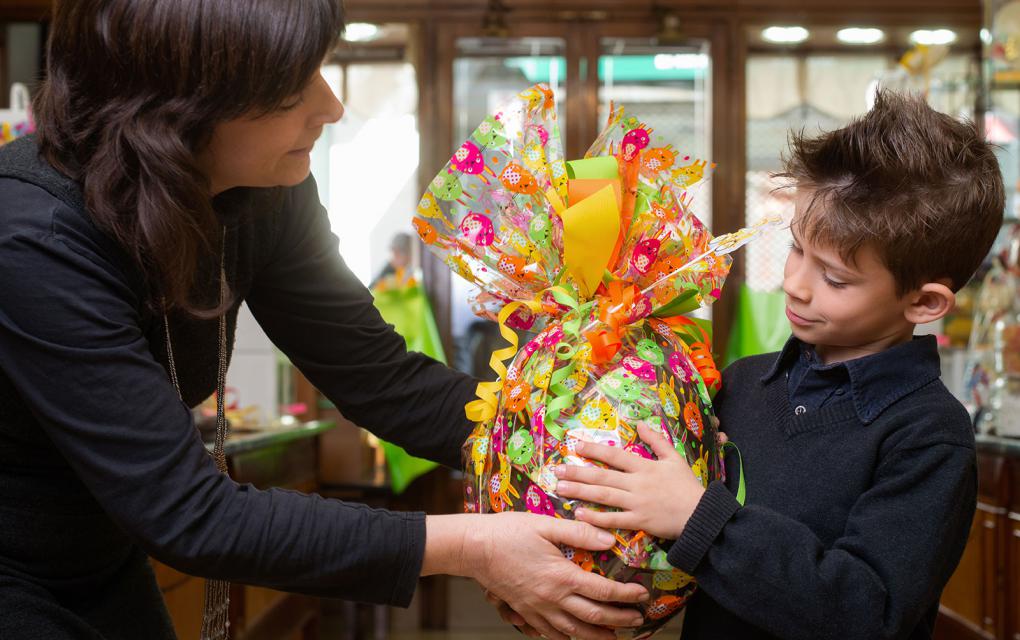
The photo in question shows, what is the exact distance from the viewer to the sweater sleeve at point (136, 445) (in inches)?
40.5

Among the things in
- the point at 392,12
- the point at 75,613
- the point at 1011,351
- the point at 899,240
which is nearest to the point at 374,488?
the point at 392,12

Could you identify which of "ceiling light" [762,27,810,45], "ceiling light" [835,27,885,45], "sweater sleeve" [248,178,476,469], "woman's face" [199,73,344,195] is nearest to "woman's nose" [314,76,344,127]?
"woman's face" [199,73,344,195]

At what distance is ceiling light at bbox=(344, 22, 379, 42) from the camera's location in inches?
168

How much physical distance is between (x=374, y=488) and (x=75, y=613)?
9.83 ft

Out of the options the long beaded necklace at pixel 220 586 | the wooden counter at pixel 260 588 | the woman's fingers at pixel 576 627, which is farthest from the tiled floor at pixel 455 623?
the woman's fingers at pixel 576 627

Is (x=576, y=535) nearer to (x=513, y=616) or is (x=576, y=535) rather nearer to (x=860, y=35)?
(x=513, y=616)

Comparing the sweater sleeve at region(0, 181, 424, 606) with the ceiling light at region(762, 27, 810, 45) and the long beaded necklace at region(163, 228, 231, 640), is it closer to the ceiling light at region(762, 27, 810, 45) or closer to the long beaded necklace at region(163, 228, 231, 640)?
the long beaded necklace at region(163, 228, 231, 640)

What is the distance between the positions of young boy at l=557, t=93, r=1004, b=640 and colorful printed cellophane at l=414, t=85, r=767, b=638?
0.04 metres

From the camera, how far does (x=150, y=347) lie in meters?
1.23

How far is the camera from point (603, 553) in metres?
1.09

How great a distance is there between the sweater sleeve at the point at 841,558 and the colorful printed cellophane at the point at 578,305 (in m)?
0.06

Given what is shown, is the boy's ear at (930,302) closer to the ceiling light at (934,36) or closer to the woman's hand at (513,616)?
the woman's hand at (513,616)

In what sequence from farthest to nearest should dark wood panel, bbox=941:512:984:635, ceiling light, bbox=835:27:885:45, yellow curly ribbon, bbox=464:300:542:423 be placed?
ceiling light, bbox=835:27:885:45 < dark wood panel, bbox=941:512:984:635 < yellow curly ribbon, bbox=464:300:542:423

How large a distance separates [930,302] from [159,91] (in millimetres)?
Result: 852
